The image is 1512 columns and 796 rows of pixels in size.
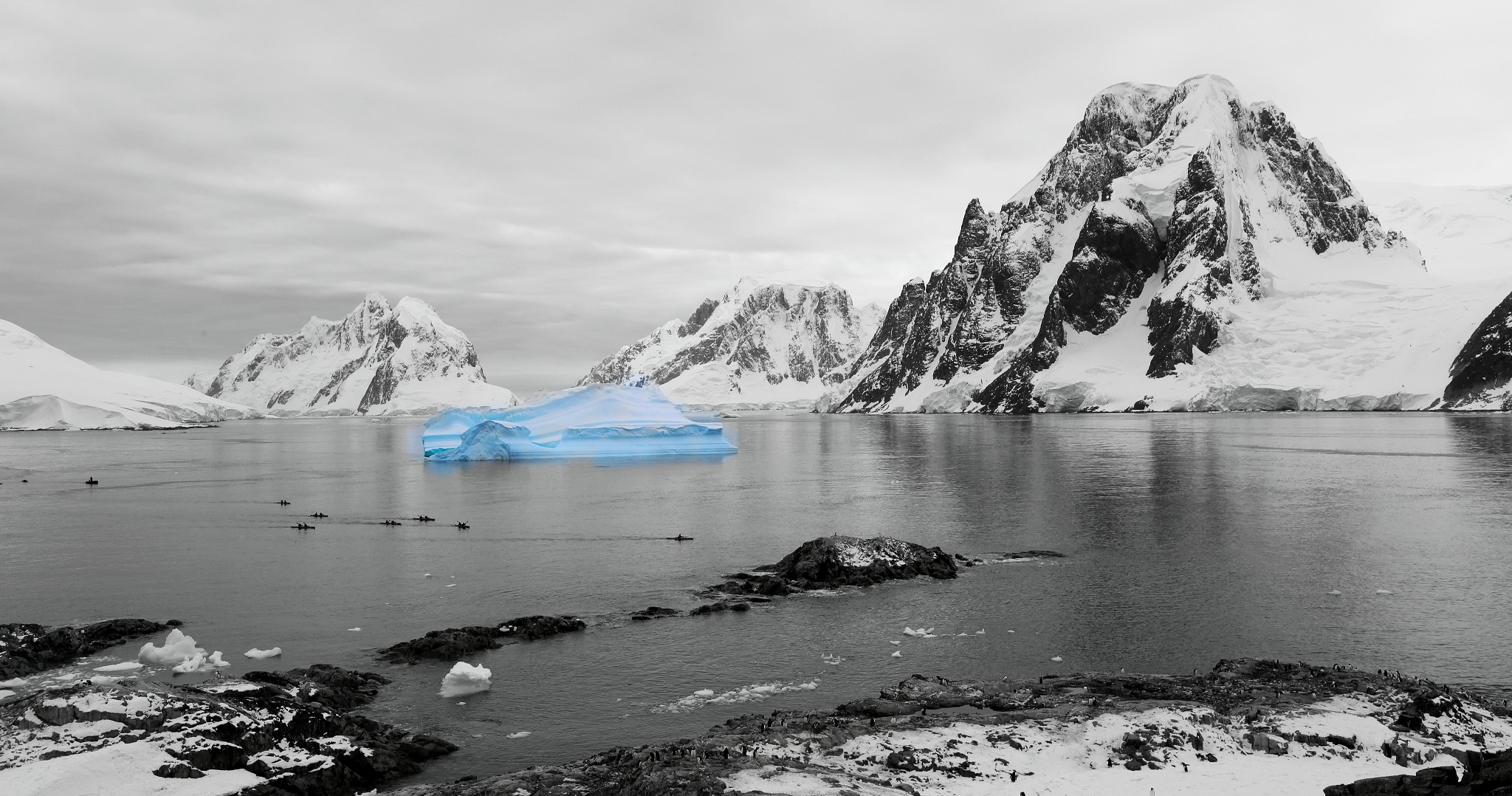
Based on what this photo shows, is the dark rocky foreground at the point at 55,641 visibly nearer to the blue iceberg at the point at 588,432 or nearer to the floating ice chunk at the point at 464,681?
the floating ice chunk at the point at 464,681

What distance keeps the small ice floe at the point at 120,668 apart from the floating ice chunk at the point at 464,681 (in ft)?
23.3

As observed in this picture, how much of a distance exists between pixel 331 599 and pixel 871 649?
54.9 ft

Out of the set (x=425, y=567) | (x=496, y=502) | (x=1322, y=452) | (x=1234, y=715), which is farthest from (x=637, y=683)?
(x=1322, y=452)

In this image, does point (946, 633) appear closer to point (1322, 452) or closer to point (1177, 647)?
point (1177, 647)

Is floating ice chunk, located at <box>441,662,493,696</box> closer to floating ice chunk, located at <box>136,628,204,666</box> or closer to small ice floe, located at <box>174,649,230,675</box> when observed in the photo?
small ice floe, located at <box>174,649,230,675</box>

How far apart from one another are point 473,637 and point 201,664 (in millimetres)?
5764

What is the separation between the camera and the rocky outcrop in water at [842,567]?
29.2 metres

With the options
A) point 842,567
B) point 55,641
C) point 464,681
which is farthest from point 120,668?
point 842,567

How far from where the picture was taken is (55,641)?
21500mm

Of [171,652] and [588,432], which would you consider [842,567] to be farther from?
[588,432]

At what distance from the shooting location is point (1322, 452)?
79188 mm

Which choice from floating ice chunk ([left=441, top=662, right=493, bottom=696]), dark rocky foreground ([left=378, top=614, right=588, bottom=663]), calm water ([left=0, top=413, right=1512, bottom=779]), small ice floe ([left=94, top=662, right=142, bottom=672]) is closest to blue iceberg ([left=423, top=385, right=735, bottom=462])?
calm water ([left=0, top=413, right=1512, bottom=779])

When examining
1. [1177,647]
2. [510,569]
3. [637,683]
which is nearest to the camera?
[637,683]

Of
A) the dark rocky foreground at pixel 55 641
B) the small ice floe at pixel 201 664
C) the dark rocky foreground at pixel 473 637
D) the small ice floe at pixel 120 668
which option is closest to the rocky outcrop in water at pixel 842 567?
the dark rocky foreground at pixel 473 637
